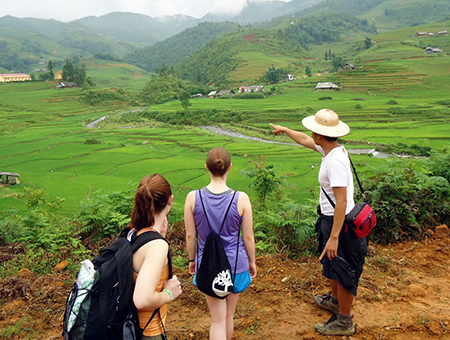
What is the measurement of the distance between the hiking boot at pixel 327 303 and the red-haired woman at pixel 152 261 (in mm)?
1957

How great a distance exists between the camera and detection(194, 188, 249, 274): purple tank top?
2.54 meters

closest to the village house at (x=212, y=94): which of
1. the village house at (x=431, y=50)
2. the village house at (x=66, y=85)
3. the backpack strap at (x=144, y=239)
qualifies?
the village house at (x=66, y=85)

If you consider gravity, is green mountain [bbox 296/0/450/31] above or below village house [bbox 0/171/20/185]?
above

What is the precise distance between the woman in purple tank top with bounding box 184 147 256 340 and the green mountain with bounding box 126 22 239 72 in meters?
152

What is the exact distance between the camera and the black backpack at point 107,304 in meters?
1.93

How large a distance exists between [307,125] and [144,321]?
2195 mm

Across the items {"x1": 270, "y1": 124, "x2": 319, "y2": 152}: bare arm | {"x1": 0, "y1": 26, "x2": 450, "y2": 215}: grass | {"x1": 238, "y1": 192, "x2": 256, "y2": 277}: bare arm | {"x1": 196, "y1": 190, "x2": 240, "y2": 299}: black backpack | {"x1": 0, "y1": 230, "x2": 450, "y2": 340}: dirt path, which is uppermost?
{"x1": 270, "y1": 124, "x2": 319, "y2": 152}: bare arm

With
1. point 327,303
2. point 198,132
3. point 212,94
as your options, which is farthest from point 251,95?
point 327,303

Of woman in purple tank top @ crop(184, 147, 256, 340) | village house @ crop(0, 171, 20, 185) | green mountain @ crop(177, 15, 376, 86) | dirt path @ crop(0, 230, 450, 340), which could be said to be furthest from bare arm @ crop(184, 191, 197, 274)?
green mountain @ crop(177, 15, 376, 86)

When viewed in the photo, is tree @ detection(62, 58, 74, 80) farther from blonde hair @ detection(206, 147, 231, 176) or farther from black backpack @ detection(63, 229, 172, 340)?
black backpack @ detection(63, 229, 172, 340)

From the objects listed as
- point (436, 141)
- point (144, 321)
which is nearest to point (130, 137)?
point (436, 141)

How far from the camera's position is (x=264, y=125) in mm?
43000

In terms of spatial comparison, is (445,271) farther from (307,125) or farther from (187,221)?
(187,221)

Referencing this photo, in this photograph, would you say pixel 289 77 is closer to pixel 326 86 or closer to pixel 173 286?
pixel 326 86
